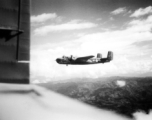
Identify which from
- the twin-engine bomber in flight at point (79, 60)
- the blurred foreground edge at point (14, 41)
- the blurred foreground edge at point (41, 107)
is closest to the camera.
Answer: the blurred foreground edge at point (41, 107)

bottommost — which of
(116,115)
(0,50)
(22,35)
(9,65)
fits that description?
(116,115)

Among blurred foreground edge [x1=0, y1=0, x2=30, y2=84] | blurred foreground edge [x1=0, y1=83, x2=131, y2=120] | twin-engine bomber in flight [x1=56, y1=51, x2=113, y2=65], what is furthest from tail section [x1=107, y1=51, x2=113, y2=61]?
blurred foreground edge [x1=0, y1=83, x2=131, y2=120]

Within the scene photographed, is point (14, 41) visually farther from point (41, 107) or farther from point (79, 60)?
point (79, 60)

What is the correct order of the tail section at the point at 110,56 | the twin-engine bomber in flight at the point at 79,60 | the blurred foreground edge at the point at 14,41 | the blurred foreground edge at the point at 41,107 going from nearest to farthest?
1. the blurred foreground edge at the point at 41,107
2. the blurred foreground edge at the point at 14,41
3. the twin-engine bomber in flight at the point at 79,60
4. the tail section at the point at 110,56

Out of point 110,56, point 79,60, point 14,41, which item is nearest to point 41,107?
point 14,41

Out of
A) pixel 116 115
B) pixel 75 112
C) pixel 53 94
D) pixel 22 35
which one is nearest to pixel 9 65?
pixel 22 35

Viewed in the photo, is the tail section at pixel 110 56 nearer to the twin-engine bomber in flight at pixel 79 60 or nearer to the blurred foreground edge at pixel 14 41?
the twin-engine bomber in flight at pixel 79 60

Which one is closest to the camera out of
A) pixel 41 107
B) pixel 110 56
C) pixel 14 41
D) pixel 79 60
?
pixel 41 107

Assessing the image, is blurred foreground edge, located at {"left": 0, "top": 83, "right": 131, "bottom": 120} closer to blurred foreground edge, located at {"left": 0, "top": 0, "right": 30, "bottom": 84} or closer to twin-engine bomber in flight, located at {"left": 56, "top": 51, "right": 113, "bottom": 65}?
blurred foreground edge, located at {"left": 0, "top": 0, "right": 30, "bottom": 84}

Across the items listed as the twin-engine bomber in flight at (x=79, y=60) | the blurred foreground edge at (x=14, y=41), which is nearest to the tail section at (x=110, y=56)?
the twin-engine bomber in flight at (x=79, y=60)

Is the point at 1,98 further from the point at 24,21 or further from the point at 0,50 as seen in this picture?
the point at 24,21

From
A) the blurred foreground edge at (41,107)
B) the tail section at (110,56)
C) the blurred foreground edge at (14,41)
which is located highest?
the tail section at (110,56)
